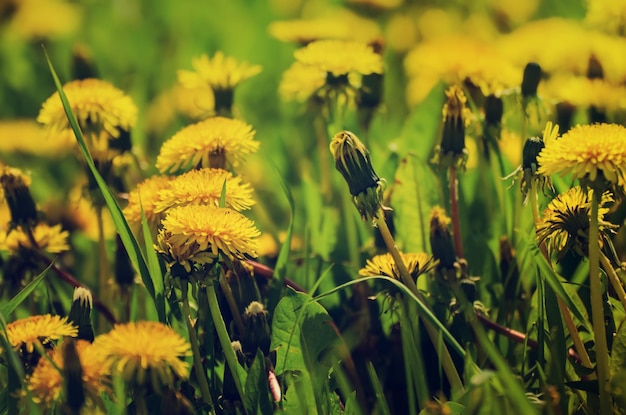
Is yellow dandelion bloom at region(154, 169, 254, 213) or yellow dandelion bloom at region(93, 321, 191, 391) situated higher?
yellow dandelion bloom at region(154, 169, 254, 213)

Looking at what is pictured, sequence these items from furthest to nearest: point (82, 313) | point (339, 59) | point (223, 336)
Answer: point (339, 59)
point (82, 313)
point (223, 336)

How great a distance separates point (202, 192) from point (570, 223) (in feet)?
1.84

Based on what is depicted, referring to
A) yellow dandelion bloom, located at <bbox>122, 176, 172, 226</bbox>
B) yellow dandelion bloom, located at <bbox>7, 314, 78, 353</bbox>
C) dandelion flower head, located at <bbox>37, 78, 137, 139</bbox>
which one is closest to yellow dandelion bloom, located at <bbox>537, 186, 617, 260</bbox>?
yellow dandelion bloom, located at <bbox>122, 176, 172, 226</bbox>

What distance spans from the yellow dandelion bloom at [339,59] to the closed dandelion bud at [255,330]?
62 cm

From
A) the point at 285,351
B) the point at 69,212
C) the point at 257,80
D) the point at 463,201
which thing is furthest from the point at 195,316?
the point at 257,80

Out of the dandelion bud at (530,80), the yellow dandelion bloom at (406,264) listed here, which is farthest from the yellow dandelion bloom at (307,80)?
the yellow dandelion bloom at (406,264)

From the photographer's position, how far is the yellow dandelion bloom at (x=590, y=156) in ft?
3.35

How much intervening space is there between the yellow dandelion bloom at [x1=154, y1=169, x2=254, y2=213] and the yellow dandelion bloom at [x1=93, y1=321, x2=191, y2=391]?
0.24 m

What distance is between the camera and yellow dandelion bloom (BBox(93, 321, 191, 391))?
981 mm

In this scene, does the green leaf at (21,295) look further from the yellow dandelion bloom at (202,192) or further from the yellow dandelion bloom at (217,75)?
the yellow dandelion bloom at (217,75)

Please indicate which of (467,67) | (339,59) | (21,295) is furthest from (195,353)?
(467,67)

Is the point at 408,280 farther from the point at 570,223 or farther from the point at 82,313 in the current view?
the point at 82,313

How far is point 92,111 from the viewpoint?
1.54 m

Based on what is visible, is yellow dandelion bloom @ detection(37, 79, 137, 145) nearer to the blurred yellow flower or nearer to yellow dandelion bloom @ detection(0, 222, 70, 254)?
yellow dandelion bloom @ detection(0, 222, 70, 254)
